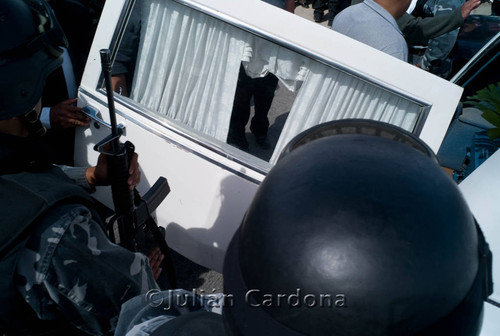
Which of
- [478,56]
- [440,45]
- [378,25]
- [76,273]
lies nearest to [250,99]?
[378,25]

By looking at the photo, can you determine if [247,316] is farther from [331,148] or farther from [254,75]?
[254,75]

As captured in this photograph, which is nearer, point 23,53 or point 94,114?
point 23,53

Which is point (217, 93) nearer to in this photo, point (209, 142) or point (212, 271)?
point (209, 142)

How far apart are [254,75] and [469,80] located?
221cm

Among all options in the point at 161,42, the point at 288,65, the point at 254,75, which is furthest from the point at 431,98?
the point at 161,42

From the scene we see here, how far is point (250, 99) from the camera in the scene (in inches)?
89.8

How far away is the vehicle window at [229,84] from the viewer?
1896 millimetres

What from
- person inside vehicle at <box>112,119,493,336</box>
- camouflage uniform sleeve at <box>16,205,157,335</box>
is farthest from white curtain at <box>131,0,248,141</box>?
person inside vehicle at <box>112,119,493,336</box>

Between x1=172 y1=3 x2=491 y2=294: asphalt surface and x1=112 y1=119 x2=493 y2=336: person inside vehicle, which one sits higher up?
x1=112 y1=119 x2=493 y2=336: person inside vehicle

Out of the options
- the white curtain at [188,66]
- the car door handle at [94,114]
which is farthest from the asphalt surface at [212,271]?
the car door handle at [94,114]

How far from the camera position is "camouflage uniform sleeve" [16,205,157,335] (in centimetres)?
119

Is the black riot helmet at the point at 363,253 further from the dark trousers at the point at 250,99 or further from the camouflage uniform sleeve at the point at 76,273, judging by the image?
the dark trousers at the point at 250,99

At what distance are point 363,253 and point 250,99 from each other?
5.45 feet

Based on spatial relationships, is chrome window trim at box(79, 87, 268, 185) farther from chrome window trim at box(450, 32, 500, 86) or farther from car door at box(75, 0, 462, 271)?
chrome window trim at box(450, 32, 500, 86)
